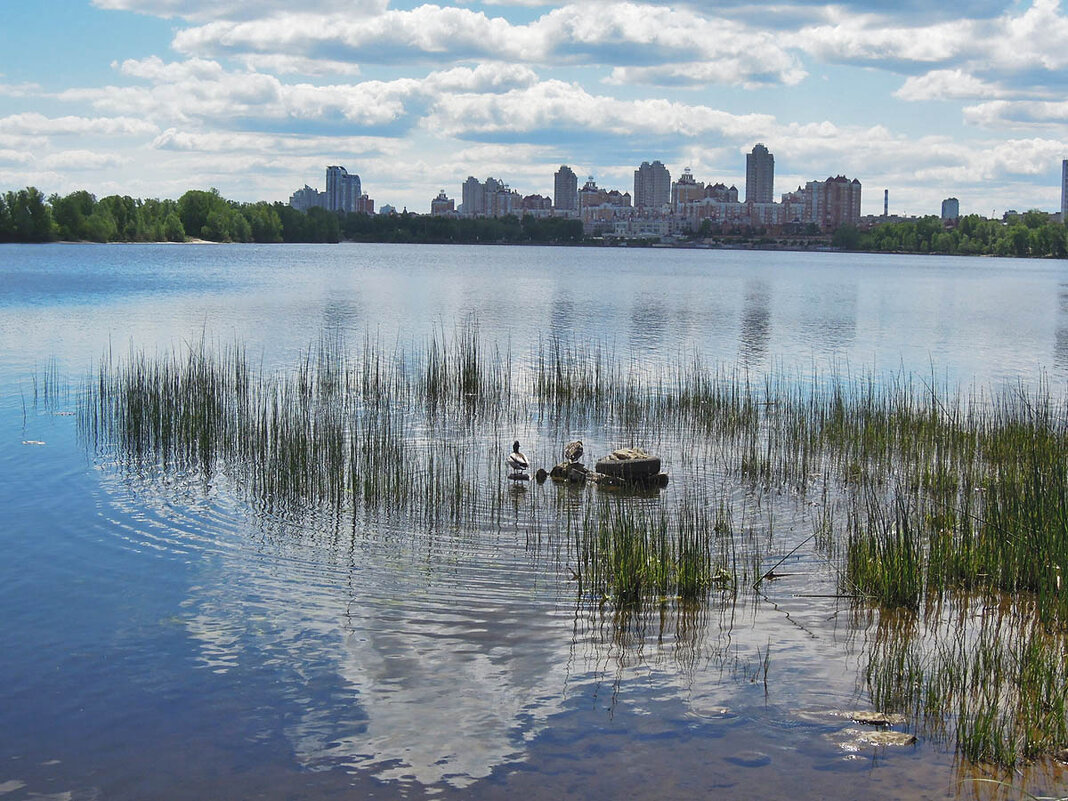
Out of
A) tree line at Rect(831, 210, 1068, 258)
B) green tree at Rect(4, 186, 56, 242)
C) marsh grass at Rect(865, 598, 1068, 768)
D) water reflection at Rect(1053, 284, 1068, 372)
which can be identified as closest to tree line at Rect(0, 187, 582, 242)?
green tree at Rect(4, 186, 56, 242)

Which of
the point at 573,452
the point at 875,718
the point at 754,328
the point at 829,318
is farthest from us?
the point at 829,318

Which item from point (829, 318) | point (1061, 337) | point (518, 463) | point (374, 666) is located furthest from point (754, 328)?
point (374, 666)

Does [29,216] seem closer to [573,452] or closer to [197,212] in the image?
[197,212]

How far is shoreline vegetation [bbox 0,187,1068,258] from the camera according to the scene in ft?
402

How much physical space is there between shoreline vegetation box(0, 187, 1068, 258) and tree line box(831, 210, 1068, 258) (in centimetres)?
16

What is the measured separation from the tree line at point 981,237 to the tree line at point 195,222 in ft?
259

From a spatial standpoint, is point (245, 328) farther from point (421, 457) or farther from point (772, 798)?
point (772, 798)

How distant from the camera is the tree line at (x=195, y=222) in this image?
119625 mm

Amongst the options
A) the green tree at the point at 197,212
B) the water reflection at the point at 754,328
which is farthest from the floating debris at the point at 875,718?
the green tree at the point at 197,212

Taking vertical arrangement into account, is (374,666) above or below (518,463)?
below

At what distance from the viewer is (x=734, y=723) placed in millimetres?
6793

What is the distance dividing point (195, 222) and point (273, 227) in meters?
13.2

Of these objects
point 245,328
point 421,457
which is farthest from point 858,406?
point 245,328

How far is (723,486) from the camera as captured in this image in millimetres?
13617
